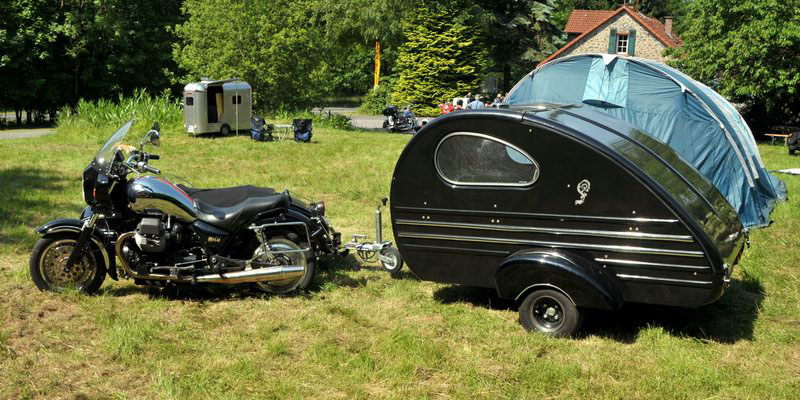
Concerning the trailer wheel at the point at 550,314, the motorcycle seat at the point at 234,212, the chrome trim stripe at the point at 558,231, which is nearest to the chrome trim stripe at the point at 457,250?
the chrome trim stripe at the point at 558,231

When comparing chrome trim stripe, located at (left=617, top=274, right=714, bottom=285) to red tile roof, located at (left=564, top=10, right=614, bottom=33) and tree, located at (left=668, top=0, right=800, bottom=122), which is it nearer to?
tree, located at (left=668, top=0, right=800, bottom=122)

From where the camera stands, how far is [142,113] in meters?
19.8

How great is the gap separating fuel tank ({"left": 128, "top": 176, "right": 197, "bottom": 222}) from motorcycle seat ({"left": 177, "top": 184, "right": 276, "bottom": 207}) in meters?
0.99

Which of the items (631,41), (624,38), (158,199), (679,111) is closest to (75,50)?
(679,111)

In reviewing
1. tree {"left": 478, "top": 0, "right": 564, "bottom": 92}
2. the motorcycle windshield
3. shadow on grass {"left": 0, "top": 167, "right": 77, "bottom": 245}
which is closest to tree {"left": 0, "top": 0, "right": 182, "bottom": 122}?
shadow on grass {"left": 0, "top": 167, "right": 77, "bottom": 245}

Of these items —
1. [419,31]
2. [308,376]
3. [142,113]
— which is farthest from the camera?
[419,31]

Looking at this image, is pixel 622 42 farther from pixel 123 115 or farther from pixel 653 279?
pixel 653 279

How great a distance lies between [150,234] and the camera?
6.15 metres

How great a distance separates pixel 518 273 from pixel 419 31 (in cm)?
2862

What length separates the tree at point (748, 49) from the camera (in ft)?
75.4

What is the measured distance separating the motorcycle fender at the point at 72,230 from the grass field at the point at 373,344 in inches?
13.1

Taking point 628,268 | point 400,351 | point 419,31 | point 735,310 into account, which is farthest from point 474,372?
point 419,31

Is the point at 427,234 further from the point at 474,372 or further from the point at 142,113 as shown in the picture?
the point at 142,113

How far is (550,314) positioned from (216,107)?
14.2 meters
